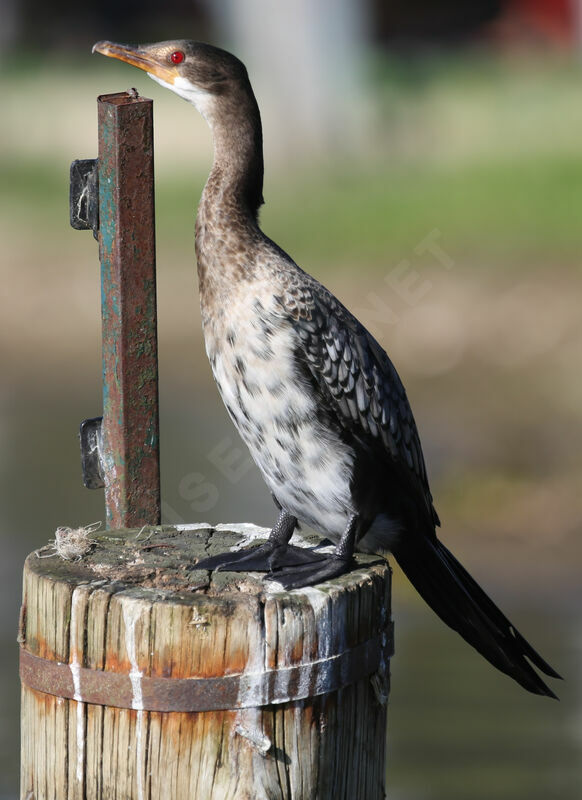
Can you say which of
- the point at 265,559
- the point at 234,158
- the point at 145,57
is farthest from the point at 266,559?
the point at 145,57

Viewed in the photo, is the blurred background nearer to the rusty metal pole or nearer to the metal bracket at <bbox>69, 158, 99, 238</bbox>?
the rusty metal pole

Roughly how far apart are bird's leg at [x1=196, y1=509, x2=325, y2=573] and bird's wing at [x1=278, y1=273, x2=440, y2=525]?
13.8 inches

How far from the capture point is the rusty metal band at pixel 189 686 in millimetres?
2869

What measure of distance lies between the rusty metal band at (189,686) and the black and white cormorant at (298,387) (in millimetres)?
626

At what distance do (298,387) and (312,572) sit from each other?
589 mm

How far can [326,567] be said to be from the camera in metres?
3.36

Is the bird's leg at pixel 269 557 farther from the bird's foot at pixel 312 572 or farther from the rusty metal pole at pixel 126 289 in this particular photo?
the rusty metal pole at pixel 126 289

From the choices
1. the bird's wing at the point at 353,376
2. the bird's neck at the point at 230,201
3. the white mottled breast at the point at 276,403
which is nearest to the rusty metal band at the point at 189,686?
the white mottled breast at the point at 276,403

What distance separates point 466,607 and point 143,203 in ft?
4.51

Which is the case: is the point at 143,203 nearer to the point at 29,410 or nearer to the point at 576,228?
the point at 29,410

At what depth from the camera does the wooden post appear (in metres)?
2.89

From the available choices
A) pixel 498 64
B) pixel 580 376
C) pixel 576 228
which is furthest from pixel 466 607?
pixel 498 64

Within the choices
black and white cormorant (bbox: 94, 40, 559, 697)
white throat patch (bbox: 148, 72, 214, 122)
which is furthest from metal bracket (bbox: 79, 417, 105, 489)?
white throat patch (bbox: 148, 72, 214, 122)

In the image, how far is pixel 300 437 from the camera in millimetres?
3688
